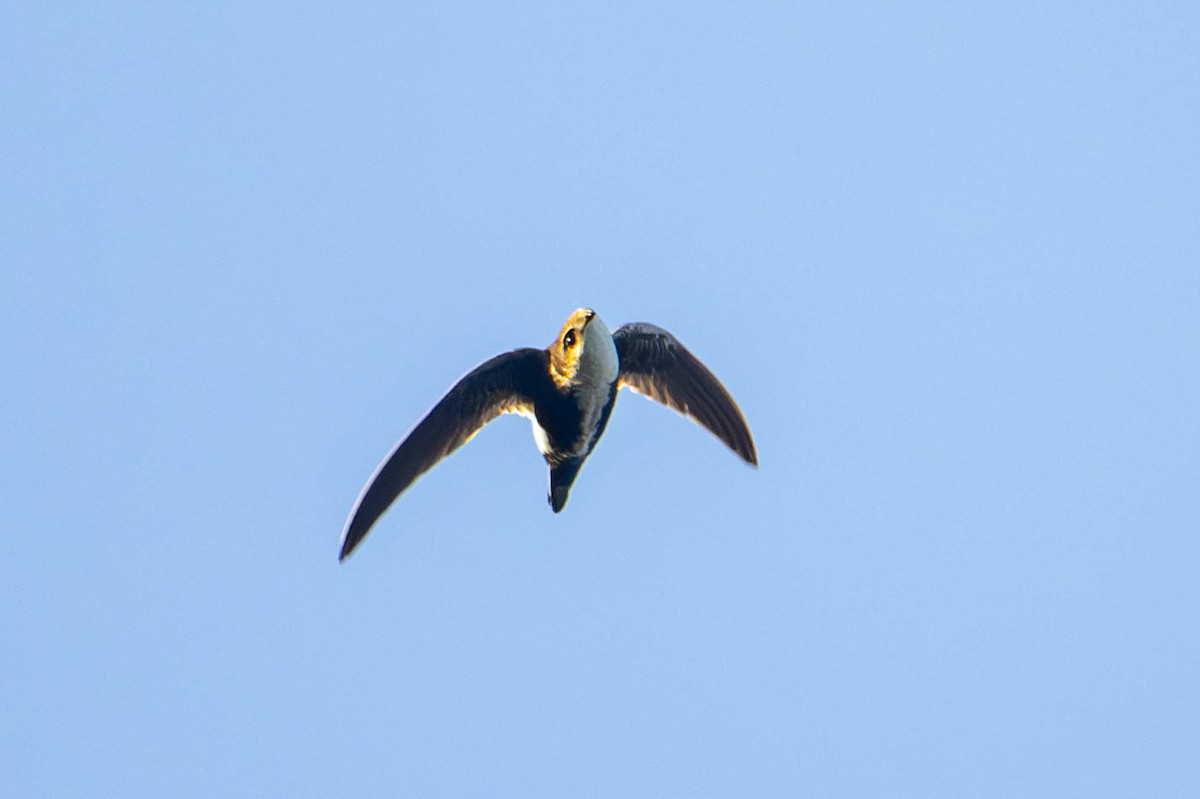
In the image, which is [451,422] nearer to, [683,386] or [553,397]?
[553,397]

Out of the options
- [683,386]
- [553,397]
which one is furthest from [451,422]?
[683,386]

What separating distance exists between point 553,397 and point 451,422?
0.63 m

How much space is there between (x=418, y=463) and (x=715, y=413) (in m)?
1.90

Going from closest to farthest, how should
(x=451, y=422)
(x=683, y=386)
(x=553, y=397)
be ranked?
1. (x=553, y=397)
2. (x=451, y=422)
3. (x=683, y=386)

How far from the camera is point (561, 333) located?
10.6 m

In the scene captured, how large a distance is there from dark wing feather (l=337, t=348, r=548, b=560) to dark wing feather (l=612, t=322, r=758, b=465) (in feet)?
2.31

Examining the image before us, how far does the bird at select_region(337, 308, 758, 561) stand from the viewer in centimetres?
1062

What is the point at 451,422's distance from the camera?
36.5ft

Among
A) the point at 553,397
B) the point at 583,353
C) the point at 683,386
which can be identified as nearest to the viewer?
the point at 583,353

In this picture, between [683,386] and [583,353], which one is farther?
[683,386]

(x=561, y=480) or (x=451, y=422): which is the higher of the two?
(x=451, y=422)

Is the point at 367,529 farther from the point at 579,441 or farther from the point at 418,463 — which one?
the point at 579,441

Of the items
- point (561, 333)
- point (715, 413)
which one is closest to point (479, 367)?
point (561, 333)

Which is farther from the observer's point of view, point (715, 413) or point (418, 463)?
point (715, 413)
